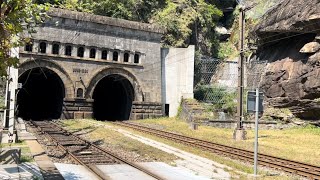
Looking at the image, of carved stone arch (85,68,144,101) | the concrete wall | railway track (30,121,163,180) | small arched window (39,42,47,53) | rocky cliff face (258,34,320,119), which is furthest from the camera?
the concrete wall

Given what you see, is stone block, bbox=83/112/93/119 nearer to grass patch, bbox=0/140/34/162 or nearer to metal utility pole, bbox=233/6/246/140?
metal utility pole, bbox=233/6/246/140

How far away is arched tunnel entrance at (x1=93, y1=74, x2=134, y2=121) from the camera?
121 feet

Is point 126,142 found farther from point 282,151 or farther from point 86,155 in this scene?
point 282,151

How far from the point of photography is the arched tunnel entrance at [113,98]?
36.8m

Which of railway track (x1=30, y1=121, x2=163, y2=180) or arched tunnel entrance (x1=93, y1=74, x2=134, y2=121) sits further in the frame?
arched tunnel entrance (x1=93, y1=74, x2=134, y2=121)

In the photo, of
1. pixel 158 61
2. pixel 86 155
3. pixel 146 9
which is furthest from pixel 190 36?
pixel 86 155

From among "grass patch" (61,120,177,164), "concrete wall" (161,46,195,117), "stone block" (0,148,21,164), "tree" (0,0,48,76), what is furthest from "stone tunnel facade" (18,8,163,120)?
"tree" (0,0,48,76)

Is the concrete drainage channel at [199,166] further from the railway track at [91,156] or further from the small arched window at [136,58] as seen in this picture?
the small arched window at [136,58]

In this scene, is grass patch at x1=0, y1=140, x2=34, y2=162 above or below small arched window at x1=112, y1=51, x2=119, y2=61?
below

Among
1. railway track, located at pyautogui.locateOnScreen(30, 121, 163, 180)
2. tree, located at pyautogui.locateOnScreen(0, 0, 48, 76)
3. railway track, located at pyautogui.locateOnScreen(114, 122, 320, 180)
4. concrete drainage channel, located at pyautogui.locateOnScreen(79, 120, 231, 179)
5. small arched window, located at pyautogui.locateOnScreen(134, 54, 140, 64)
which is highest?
small arched window, located at pyautogui.locateOnScreen(134, 54, 140, 64)

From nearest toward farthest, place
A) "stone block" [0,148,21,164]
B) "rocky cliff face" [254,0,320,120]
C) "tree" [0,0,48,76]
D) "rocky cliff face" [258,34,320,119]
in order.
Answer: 1. "tree" [0,0,48,76]
2. "stone block" [0,148,21,164]
3. "rocky cliff face" [254,0,320,120]
4. "rocky cliff face" [258,34,320,119]

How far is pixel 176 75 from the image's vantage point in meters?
36.8

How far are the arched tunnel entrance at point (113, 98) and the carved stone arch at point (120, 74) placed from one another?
1.70 feet

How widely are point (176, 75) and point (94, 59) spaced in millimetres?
8607
